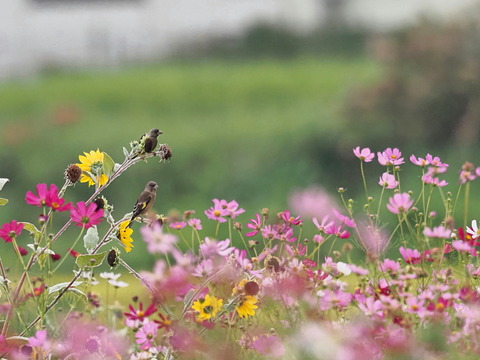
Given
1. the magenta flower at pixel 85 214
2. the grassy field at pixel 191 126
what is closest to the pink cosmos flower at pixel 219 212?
the magenta flower at pixel 85 214

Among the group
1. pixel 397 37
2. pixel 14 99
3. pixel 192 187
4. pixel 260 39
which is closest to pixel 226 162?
pixel 192 187

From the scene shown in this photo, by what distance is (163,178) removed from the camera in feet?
37.4

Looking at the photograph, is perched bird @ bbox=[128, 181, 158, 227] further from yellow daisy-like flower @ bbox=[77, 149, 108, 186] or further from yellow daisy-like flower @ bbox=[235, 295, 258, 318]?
yellow daisy-like flower @ bbox=[235, 295, 258, 318]

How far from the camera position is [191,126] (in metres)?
13.4

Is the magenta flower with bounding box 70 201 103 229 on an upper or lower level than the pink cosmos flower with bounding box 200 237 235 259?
upper

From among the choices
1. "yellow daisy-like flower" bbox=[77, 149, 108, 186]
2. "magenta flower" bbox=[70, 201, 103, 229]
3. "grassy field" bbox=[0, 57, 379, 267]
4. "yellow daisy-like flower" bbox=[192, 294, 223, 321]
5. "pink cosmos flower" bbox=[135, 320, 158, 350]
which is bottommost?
"grassy field" bbox=[0, 57, 379, 267]

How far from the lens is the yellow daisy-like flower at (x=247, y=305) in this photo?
2311 millimetres

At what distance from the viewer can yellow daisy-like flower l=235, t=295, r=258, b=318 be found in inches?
91.0

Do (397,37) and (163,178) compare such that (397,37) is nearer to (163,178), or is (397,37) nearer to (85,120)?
(163,178)

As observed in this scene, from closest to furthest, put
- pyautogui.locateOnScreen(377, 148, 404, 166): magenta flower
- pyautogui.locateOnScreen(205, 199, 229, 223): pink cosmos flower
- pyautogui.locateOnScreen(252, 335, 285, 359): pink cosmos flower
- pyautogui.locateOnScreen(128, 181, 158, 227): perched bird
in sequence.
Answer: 1. pyautogui.locateOnScreen(252, 335, 285, 359): pink cosmos flower
2. pyautogui.locateOnScreen(128, 181, 158, 227): perched bird
3. pyautogui.locateOnScreen(377, 148, 404, 166): magenta flower
4. pyautogui.locateOnScreen(205, 199, 229, 223): pink cosmos flower

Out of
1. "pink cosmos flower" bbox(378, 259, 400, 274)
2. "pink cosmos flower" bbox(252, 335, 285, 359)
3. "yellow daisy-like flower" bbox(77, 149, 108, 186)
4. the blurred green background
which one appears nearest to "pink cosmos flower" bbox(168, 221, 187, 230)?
"yellow daisy-like flower" bbox(77, 149, 108, 186)

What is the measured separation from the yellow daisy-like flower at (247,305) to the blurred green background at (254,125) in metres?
5.84

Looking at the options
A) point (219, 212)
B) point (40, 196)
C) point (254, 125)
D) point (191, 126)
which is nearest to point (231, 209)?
point (219, 212)

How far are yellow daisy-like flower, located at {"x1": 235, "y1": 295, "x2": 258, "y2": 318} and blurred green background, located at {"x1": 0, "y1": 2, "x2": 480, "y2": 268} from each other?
584 centimetres
